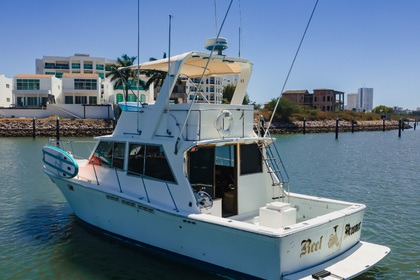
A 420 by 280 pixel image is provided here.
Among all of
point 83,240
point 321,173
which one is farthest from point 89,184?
point 321,173

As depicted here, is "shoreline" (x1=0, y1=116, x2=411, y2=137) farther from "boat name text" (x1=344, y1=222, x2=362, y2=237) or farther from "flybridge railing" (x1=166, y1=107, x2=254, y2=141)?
"boat name text" (x1=344, y1=222, x2=362, y2=237)

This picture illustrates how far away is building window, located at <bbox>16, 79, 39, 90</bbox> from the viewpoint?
6012cm

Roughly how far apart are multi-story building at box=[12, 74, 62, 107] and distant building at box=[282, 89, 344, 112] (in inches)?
2736

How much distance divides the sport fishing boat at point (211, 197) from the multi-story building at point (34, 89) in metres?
53.8

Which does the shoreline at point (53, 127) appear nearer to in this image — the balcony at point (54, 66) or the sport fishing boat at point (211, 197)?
the balcony at point (54, 66)

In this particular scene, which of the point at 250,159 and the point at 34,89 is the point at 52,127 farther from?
the point at 250,159

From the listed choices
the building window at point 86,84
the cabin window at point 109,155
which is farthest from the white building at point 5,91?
the cabin window at point 109,155

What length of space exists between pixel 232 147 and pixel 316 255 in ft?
10.0

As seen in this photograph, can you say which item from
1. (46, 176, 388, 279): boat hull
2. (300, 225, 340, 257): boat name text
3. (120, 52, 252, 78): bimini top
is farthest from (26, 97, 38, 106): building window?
(300, 225, 340, 257): boat name text

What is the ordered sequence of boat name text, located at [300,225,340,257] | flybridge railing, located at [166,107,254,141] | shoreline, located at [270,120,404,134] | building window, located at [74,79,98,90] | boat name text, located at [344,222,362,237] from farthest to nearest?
shoreline, located at [270,120,404,134]
building window, located at [74,79,98,90]
flybridge railing, located at [166,107,254,141]
boat name text, located at [344,222,362,237]
boat name text, located at [300,225,340,257]

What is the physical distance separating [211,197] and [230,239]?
150 centimetres

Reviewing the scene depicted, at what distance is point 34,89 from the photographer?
60.2m

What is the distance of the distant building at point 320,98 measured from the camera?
111 metres

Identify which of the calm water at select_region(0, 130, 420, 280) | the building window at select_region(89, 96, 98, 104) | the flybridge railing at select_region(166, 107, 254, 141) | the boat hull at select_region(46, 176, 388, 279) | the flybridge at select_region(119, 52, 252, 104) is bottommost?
the calm water at select_region(0, 130, 420, 280)
